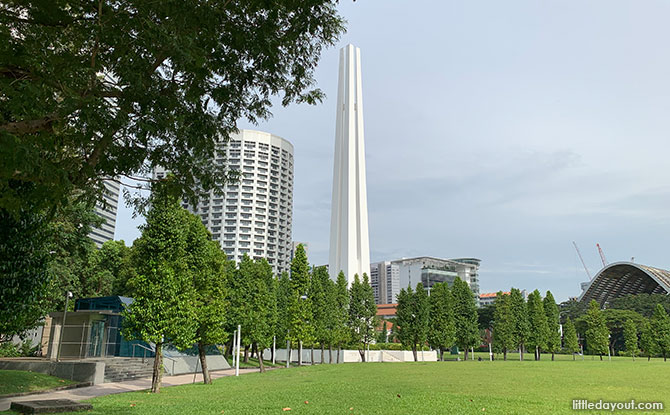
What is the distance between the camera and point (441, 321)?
5566cm

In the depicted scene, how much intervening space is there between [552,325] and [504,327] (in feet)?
31.2

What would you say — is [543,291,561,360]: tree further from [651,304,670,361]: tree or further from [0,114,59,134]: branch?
[0,114,59,134]: branch

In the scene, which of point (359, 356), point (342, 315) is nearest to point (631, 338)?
point (359, 356)

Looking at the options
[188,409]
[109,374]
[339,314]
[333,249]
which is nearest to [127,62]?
[188,409]

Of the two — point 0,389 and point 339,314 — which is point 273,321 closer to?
point 339,314

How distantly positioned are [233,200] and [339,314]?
9763cm

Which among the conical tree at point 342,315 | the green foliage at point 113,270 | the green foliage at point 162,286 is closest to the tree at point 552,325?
the conical tree at point 342,315

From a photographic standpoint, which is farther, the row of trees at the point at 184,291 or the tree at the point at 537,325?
the tree at the point at 537,325

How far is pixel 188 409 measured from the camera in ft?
43.5

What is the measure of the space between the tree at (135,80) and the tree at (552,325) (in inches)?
2475

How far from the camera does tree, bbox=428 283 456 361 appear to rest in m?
55.0

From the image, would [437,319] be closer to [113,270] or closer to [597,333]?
[597,333]

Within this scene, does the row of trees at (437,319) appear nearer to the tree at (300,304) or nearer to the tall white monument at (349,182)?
the tree at (300,304)

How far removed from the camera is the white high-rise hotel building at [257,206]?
14125cm
